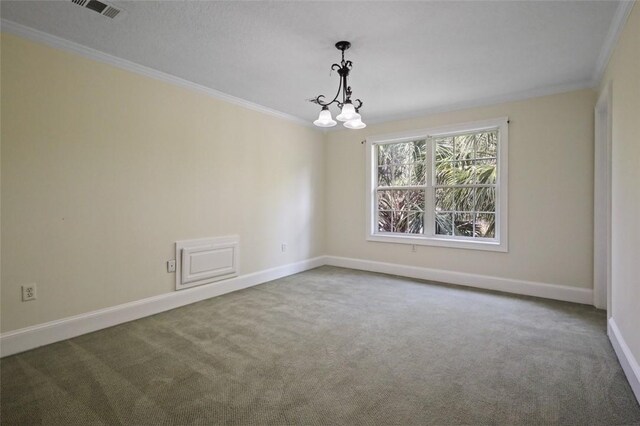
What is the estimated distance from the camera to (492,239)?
171 inches

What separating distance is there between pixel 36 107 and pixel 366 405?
328 cm

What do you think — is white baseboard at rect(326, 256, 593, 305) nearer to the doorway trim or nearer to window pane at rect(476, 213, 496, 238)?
the doorway trim

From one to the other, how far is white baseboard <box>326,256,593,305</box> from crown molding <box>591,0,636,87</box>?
232 cm

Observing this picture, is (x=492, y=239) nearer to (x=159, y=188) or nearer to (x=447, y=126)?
(x=447, y=126)

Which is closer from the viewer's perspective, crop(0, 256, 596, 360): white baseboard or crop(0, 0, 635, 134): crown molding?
crop(0, 0, 635, 134): crown molding

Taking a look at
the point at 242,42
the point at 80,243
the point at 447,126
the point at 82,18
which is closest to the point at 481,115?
the point at 447,126

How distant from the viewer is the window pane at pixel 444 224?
185 inches

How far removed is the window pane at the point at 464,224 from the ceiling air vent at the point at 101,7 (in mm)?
4370

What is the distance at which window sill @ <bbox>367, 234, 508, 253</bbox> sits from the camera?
13.9 ft

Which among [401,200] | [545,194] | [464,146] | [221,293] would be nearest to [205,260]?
[221,293]

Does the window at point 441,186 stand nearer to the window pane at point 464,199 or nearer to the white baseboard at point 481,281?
the window pane at point 464,199

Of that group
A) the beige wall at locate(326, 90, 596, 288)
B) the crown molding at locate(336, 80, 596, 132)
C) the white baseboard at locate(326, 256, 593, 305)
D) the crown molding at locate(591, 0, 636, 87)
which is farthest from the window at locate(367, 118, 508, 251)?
the crown molding at locate(591, 0, 636, 87)

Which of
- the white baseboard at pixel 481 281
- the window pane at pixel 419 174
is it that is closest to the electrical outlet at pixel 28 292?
the white baseboard at pixel 481 281

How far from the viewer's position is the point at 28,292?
2559 millimetres
